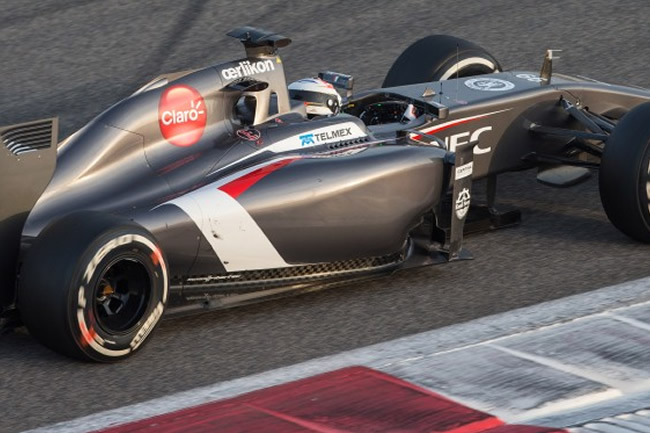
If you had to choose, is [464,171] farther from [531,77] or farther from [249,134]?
[531,77]

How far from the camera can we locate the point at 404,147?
6.89 meters

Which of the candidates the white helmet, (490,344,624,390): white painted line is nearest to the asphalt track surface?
(490,344,624,390): white painted line

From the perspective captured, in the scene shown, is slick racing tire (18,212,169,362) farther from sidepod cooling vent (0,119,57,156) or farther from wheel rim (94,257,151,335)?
sidepod cooling vent (0,119,57,156)

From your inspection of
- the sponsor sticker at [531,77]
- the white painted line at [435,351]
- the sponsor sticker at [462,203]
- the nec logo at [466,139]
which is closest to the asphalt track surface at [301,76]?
the white painted line at [435,351]

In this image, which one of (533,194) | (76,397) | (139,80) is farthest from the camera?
(139,80)

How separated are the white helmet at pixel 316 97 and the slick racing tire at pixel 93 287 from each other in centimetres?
177

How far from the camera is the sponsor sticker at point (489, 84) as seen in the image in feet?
26.0

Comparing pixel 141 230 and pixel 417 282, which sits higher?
pixel 141 230

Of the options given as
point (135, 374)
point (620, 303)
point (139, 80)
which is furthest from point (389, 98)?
point (139, 80)

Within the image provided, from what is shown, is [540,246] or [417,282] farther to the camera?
[540,246]

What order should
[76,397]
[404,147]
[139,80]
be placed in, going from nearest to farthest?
1. [76,397]
2. [404,147]
3. [139,80]

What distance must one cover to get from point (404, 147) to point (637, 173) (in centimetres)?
125

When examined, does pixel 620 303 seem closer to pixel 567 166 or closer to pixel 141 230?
pixel 567 166

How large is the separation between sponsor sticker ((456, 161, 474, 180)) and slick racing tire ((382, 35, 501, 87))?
181 centimetres
